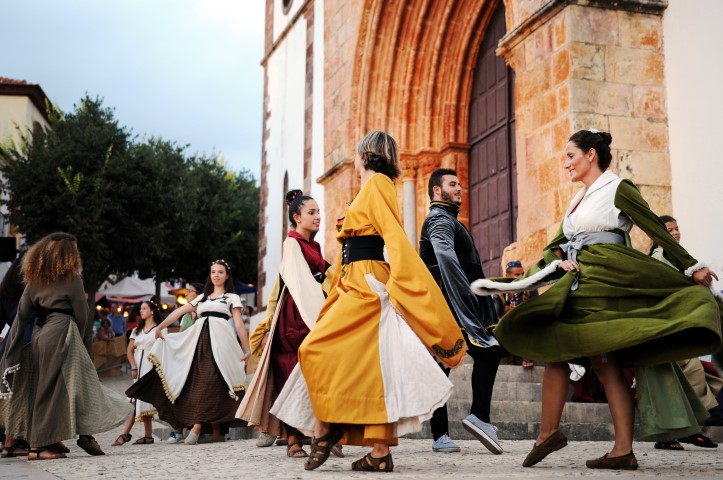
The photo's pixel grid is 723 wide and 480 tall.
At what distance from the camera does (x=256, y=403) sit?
6430 mm

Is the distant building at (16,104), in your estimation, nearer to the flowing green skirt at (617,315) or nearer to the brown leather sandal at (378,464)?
the brown leather sandal at (378,464)

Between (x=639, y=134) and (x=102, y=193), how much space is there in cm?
1928

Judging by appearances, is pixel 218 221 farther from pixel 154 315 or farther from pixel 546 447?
pixel 546 447

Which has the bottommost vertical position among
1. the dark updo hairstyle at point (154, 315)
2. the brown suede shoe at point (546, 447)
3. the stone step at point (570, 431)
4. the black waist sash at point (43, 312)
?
the stone step at point (570, 431)

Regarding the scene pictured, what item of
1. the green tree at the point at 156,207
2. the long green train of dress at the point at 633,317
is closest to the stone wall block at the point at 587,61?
the long green train of dress at the point at 633,317

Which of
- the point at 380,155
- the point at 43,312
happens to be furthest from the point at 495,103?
the point at 380,155

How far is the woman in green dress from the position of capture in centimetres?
444

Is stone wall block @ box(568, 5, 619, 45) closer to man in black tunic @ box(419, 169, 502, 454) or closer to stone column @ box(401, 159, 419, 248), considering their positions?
man in black tunic @ box(419, 169, 502, 454)

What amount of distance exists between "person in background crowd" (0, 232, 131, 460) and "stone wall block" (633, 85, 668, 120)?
6.21 metres

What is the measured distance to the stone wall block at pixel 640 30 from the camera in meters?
9.85

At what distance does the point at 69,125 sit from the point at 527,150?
65.2ft

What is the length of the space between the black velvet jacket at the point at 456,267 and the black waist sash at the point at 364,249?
1.01 metres

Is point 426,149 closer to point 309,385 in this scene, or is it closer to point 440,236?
point 440,236

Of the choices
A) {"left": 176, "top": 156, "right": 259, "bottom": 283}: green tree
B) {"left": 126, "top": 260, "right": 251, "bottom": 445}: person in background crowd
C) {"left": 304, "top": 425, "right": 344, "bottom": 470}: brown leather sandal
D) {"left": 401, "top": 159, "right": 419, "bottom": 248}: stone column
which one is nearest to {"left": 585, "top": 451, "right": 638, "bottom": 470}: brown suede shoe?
{"left": 304, "top": 425, "right": 344, "bottom": 470}: brown leather sandal
